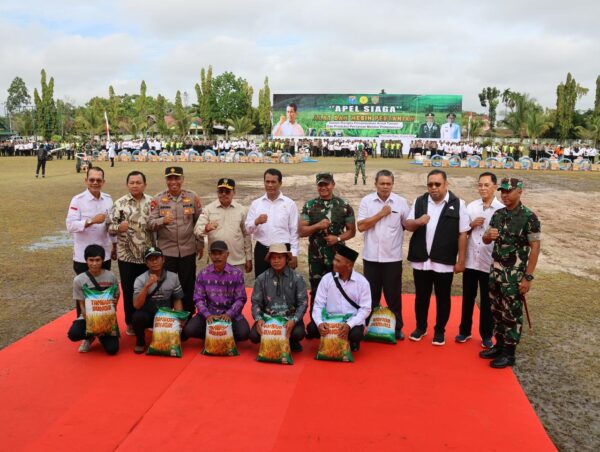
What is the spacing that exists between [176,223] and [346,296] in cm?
175

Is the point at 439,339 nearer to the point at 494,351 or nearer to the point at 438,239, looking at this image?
the point at 494,351

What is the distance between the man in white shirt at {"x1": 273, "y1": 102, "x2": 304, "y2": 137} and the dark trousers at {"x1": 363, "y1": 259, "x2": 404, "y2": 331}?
37.9 m

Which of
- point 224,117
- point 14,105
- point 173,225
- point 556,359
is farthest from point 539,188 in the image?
point 14,105

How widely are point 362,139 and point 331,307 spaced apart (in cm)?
3765

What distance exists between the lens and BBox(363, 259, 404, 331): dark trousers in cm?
486

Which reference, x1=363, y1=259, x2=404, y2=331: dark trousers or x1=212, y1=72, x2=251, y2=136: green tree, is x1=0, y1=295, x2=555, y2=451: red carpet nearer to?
x1=363, y1=259, x2=404, y2=331: dark trousers

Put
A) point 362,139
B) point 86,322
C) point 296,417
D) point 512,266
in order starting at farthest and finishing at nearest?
point 362,139 → point 86,322 → point 512,266 → point 296,417

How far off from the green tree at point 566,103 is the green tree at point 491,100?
523 inches

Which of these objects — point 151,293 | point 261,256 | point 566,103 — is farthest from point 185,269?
point 566,103

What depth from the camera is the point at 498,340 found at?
4387mm

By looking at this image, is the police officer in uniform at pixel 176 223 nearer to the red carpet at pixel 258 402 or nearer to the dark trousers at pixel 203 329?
the dark trousers at pixel 203 329

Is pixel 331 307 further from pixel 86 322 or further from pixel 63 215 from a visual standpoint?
pixel 63 215

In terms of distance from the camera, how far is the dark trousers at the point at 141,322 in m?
4.54

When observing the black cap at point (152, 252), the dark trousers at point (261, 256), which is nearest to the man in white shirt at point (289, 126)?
the dark trousers at point (261, 256)
